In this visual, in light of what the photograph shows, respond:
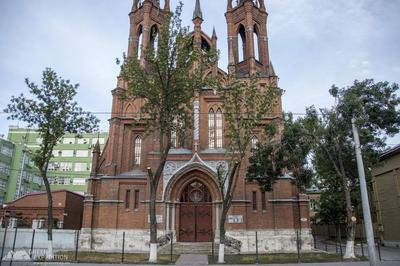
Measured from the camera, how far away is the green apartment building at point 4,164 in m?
55.3

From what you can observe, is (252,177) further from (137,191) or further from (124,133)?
(124,133)

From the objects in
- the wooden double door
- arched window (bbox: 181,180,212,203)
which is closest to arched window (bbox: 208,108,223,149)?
arched window (bbox: 181,180,212,203)

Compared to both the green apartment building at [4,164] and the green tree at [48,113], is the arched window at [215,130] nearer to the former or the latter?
the green tree at [48,113]

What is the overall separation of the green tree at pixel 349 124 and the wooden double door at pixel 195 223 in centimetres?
1037

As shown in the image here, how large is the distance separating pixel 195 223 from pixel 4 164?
4449 centimetres

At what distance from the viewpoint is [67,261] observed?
55.4 ft

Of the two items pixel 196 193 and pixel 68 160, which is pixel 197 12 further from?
pixel 68 160

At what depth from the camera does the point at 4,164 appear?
5619 cm

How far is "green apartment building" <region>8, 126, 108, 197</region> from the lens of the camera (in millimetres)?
63312

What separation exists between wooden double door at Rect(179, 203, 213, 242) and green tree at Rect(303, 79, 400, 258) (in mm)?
10372

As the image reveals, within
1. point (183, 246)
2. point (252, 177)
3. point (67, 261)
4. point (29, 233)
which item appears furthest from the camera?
point (29, 233)

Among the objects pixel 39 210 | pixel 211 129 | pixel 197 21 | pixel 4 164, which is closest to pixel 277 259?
pixel 211 129

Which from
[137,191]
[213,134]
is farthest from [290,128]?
[137,191]

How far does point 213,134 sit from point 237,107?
9648 mm
